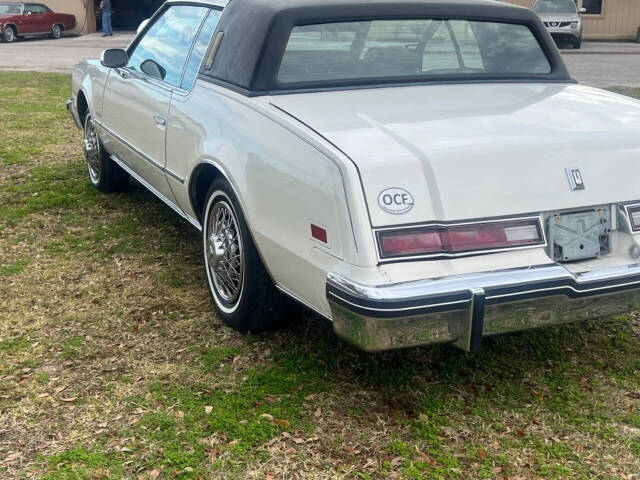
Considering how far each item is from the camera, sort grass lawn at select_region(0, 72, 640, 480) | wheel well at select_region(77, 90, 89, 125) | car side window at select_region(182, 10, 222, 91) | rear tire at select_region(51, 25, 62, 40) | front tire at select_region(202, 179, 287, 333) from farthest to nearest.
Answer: rear tire at select_region(51, 25, 62, 40), wheel well at select_region(77, 90, 89, 125), car side window at select_region(182, 10, 222, 91), front tire at select_region(202, 179, 287, 333), grass lawn at select_region(0, 72, 640, 480)

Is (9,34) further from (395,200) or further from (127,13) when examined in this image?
(395,200)

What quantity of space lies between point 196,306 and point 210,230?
479 mm

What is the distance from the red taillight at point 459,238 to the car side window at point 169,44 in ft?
7.31

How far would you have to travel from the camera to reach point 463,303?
2893mm

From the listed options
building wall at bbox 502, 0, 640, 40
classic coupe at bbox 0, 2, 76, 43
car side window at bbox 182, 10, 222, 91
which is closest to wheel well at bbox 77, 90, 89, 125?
car side window at bbox 182, 10, 222, 91

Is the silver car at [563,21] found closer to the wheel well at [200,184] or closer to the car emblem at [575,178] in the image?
the wheel well at [200,184]

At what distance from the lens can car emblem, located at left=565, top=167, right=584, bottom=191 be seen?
316 cm

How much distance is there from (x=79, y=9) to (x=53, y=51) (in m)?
11.0

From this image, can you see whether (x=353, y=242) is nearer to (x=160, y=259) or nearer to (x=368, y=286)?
(x=368, y=286)

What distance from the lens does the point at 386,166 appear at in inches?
116

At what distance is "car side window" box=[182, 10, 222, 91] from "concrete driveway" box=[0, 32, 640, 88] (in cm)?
1017

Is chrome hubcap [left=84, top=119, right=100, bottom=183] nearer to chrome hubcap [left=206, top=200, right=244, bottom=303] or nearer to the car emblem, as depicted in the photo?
chrome hubcap [left=206, top=200, right=244, bottom=303]

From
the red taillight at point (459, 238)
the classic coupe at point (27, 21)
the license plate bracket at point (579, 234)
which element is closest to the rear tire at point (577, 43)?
the classic coupe at point (27, 21)

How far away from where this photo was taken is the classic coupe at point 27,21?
95.2 feet
